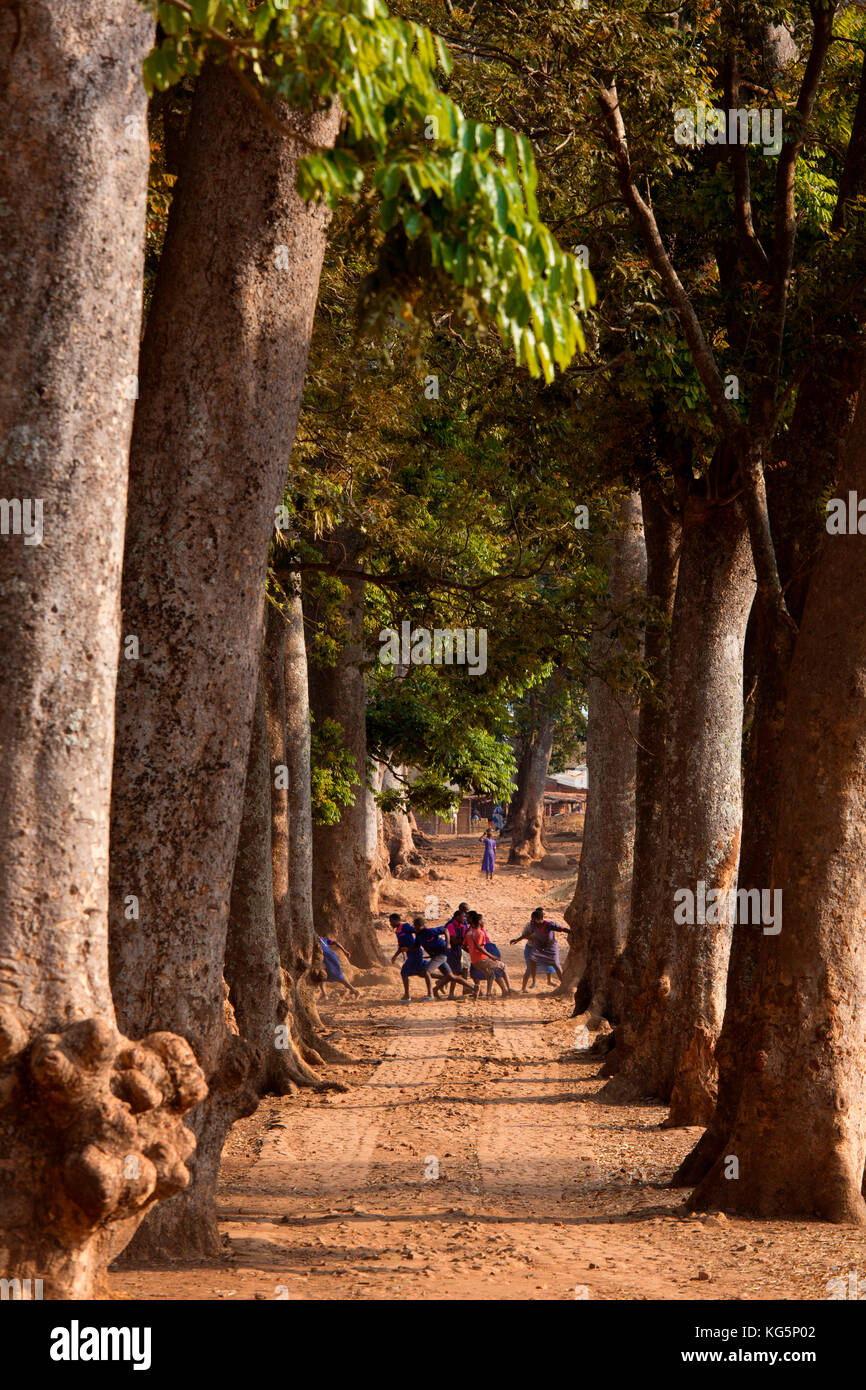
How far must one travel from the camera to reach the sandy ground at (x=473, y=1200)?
21.7ft

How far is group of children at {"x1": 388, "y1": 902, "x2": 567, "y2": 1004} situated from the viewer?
67.1 feet

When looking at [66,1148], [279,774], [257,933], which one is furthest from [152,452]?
[279,774]

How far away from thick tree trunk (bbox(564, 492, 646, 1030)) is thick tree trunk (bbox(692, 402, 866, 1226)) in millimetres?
8995

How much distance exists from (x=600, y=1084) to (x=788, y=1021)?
6.42m

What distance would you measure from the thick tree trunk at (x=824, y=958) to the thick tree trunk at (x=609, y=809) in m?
9.00

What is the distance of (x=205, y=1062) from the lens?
5859 mm

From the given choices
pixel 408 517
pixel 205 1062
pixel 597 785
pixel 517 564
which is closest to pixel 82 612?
pixel 205 1062

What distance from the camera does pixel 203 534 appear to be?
566 centimetres

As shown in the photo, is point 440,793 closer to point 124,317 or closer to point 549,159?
point 549,159

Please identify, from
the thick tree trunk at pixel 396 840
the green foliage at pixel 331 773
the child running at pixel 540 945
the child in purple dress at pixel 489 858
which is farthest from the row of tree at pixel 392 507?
the child in purple dress at pixel 489 858

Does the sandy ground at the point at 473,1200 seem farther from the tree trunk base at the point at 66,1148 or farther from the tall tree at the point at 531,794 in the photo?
the tall tree at the point at 531,794

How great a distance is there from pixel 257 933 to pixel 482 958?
9.87m

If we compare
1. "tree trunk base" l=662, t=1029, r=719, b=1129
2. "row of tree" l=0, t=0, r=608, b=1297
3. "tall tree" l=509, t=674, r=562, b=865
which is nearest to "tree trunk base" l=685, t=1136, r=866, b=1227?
"tree trunk base" l=662, t=1029, r=719, b=1129

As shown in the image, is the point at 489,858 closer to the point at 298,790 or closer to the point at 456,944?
the point at 456,944
